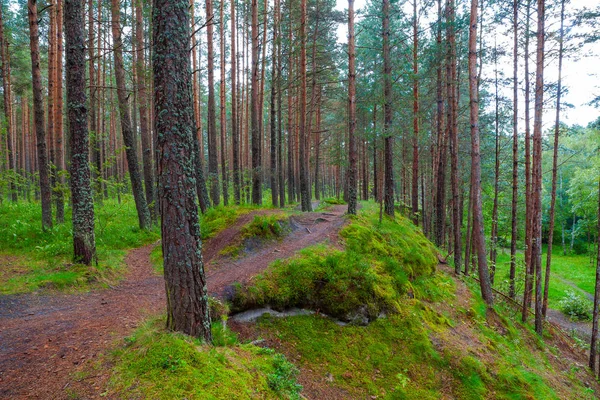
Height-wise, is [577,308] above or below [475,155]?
below

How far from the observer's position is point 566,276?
28406 mm

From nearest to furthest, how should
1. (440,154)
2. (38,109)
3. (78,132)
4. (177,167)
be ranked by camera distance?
1. (177,167)
2. (78,132)
3. (38,109)
4. (440,154)

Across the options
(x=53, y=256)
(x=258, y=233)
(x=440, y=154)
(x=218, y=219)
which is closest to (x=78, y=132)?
(x=53, y=256)

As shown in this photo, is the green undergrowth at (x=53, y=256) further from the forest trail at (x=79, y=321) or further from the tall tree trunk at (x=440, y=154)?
the tall tree trunk at (x=440, y=154)

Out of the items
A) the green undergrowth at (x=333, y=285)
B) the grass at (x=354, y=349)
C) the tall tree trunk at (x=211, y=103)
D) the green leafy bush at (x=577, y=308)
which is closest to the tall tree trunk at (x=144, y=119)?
the tall tree trunk at (x=211, y=103)

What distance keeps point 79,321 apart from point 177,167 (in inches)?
128

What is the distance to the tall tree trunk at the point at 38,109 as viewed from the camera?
376 inches

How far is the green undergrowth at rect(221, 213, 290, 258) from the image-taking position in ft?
28.7

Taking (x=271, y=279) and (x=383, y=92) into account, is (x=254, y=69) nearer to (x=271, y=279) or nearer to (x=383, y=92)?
(x=383, y=92)

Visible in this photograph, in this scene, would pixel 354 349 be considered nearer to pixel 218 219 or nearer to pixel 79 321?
pixel 79 321

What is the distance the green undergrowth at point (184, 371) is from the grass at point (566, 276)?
15.4 m

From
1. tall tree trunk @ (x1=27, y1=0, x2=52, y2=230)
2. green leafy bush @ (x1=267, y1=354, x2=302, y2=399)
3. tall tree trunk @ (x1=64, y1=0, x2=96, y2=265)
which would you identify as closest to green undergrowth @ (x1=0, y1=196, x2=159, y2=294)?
tall tree trunk @ (x1=64, y1=0, x2=96, y2=265)

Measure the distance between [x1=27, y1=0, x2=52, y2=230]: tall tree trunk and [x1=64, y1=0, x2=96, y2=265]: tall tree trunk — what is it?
13.4 feet

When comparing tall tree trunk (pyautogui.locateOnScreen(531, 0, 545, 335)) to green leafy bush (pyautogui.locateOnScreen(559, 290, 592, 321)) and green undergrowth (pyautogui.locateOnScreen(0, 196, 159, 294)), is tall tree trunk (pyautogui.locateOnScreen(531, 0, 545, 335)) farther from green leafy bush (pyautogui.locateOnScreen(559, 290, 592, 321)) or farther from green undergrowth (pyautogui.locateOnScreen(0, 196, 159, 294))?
green undergrowth (pyautogui.locateOnScreen(0, 196, 159, 294))
